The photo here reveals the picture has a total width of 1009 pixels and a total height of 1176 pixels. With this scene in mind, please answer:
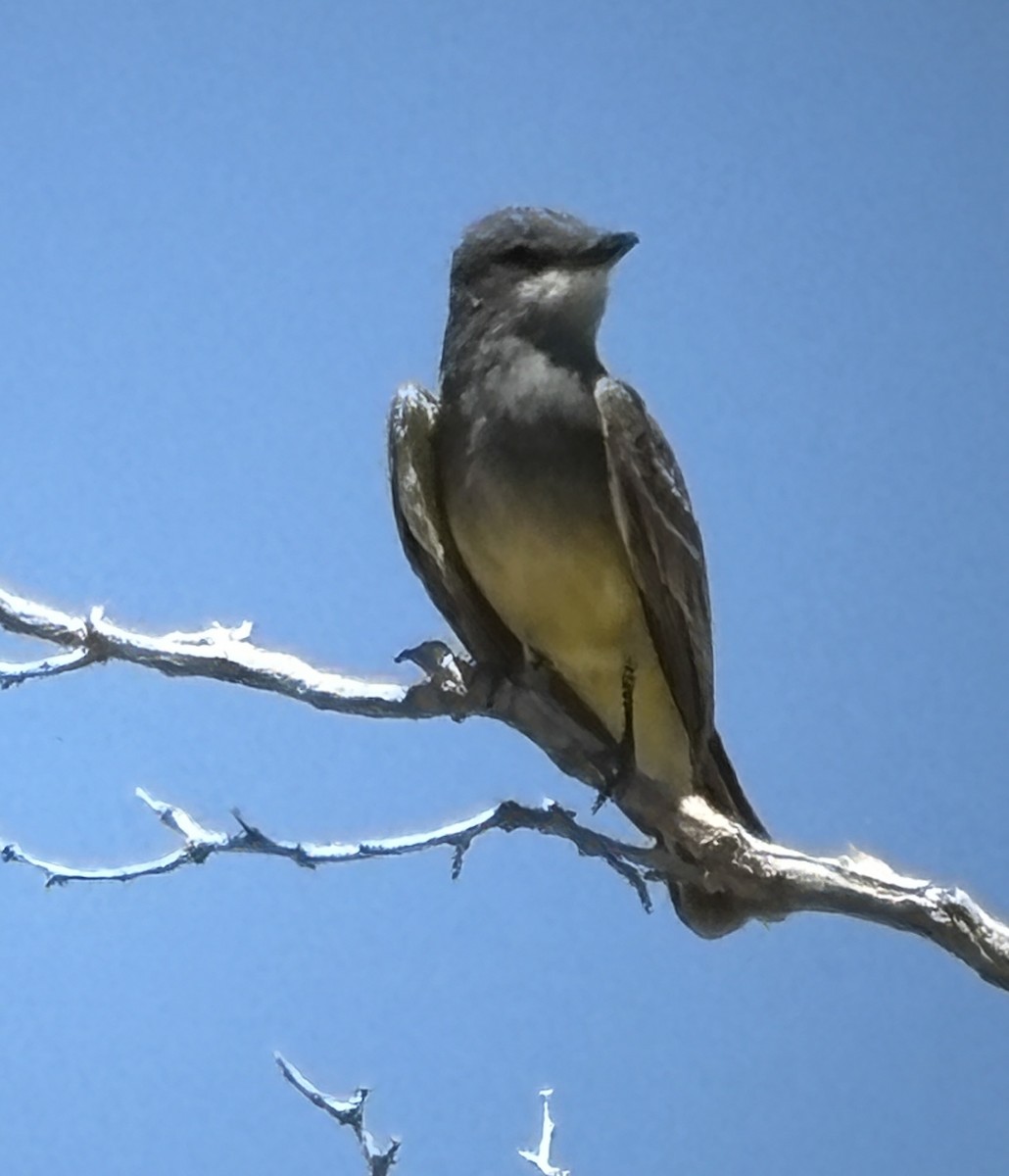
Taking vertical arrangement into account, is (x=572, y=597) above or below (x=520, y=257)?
below

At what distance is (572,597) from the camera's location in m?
2.10

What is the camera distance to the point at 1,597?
5.90ft

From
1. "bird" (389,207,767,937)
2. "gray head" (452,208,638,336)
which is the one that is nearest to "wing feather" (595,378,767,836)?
"bird" (389,207,767,937)

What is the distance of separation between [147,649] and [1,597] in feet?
0.57

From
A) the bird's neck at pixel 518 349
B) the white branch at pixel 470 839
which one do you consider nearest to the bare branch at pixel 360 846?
the white branch at pixel 470 839

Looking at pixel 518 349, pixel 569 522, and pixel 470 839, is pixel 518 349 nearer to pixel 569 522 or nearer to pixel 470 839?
pixel 569 522

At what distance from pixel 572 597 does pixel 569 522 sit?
99mm

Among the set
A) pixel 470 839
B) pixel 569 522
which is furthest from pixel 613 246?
pixel 470 839

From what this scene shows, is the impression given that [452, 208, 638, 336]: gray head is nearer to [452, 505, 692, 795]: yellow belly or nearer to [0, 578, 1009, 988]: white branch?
[452, 505, 692, 795]: yellow belly

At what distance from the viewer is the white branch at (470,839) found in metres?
1.77

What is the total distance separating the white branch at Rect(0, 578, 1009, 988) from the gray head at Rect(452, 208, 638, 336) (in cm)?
55

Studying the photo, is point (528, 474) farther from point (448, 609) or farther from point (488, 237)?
point (488, 237)

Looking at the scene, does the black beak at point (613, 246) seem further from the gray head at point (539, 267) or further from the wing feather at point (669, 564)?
the wing feather at point (669, 564)

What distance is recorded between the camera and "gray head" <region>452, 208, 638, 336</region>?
2230 mm
